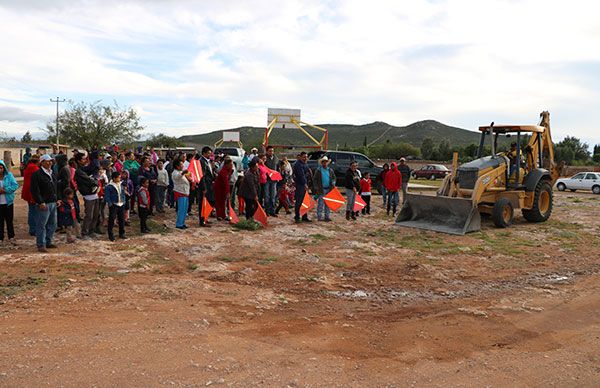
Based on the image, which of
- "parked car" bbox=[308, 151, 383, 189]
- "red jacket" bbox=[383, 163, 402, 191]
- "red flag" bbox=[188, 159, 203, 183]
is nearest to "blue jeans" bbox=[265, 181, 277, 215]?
"red flag" bbox=[188, 159, 203, 183]

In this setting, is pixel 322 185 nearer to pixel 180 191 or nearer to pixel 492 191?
pixel 180 191

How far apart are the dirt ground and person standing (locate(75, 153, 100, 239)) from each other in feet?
1.87

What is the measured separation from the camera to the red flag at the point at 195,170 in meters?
12.7

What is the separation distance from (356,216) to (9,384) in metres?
11.4

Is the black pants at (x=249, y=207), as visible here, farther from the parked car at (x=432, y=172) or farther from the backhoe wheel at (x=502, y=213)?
the parked car at (x=432, y=172)

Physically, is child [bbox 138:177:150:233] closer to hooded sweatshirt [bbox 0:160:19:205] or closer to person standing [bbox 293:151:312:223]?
hooded sweatshirt [bbox 0:160:19:205]

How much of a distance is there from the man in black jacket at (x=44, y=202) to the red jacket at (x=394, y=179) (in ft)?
31.3

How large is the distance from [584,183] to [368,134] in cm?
6870

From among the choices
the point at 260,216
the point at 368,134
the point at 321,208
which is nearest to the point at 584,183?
the point at 321,208

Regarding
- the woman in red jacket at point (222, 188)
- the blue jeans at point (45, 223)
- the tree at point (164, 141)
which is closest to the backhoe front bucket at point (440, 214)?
the woman in red jacket at point (222, 188)

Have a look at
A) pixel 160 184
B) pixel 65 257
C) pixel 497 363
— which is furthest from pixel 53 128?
pixel 497 363

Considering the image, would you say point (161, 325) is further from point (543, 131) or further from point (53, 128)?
point (53, 128)

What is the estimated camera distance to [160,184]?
13234 millimetres

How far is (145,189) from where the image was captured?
10812mm
